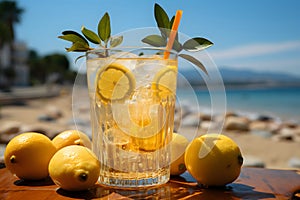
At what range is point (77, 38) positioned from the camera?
48.8 inches

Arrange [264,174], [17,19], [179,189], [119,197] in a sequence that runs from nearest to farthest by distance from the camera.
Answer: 1. [119,197]
2. [179,189]
3. [264,174]
4. [17,19]

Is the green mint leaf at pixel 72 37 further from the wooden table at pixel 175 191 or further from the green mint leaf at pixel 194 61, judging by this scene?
the wooden table at pixel 175 191

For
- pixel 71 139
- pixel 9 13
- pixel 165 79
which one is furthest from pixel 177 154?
pixel 9 13

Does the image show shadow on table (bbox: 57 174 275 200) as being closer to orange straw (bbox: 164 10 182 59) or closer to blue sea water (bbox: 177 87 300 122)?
blue sea water (bbox: 177 87 300 122)

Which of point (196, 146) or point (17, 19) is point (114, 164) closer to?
point (196, 146)

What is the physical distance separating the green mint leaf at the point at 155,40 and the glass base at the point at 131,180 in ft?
1.55

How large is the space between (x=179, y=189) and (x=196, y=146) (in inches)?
6.5

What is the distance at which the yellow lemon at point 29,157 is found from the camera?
4.16 ft

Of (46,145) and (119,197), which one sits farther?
(46,145)

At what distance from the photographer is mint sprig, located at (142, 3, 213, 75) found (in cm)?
123

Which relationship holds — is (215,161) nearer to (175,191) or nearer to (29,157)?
(175,191)

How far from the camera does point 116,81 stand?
3.93 feet

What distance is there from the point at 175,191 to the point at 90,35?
635 millimetres

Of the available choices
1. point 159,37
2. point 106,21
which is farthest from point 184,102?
point 106,21
